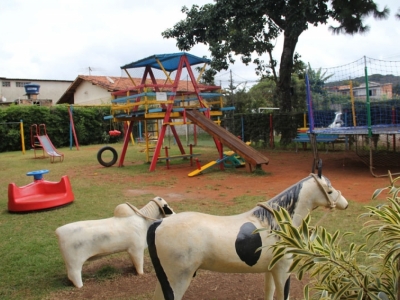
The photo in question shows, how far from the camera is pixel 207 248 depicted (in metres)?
2.47

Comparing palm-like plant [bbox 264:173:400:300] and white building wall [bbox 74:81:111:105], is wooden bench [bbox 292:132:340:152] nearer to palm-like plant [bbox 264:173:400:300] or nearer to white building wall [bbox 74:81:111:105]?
palm-like plant [bbox 264:173:400:300]

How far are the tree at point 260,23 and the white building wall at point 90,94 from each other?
15.6 metres

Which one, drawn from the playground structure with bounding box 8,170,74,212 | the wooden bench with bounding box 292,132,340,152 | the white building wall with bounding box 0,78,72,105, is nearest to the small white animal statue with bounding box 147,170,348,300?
the playground structure with bounding box 8,170,74,212

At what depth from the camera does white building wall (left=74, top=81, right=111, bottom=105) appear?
30828mm

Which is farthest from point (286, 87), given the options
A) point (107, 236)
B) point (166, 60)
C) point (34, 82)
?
point (34, 82)

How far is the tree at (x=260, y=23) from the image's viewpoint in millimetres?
13375

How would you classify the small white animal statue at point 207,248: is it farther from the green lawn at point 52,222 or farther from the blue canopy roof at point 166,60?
the blue canopy roof at point 166,60

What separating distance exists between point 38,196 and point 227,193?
3.58 meters

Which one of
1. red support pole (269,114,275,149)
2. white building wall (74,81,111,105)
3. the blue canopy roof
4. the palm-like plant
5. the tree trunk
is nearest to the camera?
the palm-like plant

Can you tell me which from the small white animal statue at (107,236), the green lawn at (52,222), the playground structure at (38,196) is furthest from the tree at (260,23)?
the small white animal statue at (107,236)

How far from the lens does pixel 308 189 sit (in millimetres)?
2781

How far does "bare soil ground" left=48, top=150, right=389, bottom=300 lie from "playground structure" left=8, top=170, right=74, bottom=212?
5.11ft

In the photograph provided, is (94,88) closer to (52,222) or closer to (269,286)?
(52,222)

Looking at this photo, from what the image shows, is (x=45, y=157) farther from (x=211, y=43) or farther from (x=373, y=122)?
(x=373, y=122)
